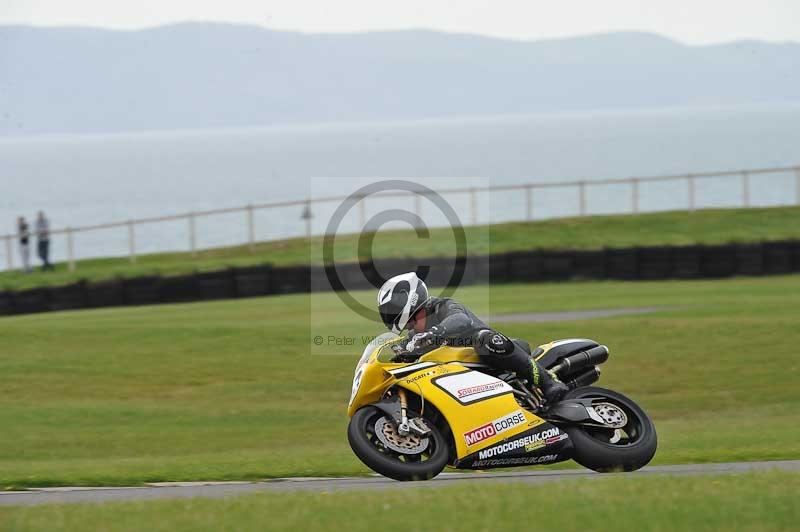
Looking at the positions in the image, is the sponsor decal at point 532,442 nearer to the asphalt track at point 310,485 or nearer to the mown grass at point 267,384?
the asphalt track at point 310,485

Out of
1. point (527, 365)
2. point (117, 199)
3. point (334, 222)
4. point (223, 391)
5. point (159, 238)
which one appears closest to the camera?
point (527, 365)

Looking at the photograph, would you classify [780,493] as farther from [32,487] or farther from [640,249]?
[640,249]

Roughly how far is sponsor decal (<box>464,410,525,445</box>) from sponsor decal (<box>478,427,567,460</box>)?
11 centimetres

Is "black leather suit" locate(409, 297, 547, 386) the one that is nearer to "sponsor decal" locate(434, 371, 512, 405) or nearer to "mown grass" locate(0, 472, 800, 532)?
"sponsor decal" locate(434, 371, 512, 405)

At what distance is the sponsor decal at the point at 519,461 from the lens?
26.6ft

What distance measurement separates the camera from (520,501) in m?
6.78

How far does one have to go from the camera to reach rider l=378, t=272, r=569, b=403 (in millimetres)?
8219

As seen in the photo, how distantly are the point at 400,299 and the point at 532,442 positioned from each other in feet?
4.96

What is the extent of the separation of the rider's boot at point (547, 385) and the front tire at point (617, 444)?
0.35 feet

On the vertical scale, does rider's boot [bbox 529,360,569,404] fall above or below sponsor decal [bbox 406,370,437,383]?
below

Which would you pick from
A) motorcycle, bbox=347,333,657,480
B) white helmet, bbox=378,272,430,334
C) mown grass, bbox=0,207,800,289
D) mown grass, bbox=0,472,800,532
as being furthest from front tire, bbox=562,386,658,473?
mown grass, bbox=0,207,800,289

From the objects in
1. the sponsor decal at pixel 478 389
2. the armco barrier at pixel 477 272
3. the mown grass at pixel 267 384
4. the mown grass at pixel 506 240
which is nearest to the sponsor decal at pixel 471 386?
the sponsor decal at pixel 478 389

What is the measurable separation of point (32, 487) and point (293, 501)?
320 centimetres

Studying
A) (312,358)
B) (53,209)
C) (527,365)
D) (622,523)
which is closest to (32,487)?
(527,365)
